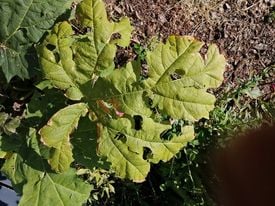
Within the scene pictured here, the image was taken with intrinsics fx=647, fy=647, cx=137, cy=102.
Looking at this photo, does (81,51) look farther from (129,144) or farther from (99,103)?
(129,144)

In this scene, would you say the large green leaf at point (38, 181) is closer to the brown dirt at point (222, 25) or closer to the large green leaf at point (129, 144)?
the large green leaf at point (129, 144)

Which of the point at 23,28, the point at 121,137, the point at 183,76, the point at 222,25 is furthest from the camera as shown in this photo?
the point at 222,25

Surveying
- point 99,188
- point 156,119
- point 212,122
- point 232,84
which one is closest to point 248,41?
point 232,84

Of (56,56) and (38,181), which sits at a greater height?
(56,56)

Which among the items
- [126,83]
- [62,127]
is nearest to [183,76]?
[126,83]

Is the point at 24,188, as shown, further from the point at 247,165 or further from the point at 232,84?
the point at 232,84

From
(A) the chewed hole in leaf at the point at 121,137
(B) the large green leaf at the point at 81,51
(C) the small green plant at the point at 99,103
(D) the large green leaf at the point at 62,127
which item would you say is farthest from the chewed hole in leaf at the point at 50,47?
(A) the chewed hole in leaf at the point at 121,137
